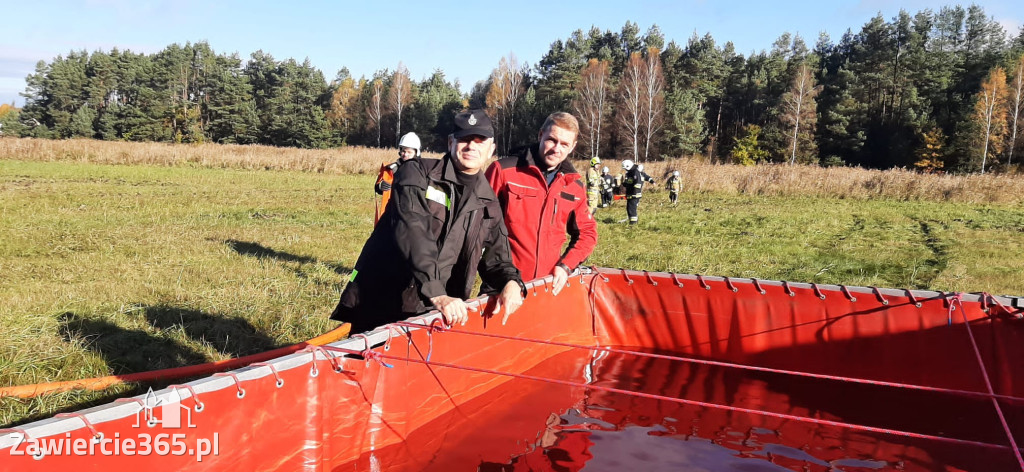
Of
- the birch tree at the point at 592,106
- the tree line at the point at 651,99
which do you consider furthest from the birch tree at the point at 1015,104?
the birch tree at the point at 592,106

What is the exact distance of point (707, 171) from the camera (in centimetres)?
2434

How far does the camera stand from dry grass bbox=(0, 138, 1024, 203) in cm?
2088

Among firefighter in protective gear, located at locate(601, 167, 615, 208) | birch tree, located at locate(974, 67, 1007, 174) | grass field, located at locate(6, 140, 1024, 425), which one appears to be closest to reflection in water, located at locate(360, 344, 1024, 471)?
grass field, located at locate(6, 140, 1024, 425)

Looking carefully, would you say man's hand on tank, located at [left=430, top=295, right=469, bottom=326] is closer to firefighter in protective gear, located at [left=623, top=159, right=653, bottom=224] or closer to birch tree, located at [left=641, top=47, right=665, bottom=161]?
firefighter in protective gear, located at [left=623, top=159, right=653, bottom=224]

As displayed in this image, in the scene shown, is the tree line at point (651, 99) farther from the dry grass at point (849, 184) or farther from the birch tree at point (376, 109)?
the dry grass at point (849, 184)

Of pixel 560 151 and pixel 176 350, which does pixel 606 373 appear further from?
pixel 176 350

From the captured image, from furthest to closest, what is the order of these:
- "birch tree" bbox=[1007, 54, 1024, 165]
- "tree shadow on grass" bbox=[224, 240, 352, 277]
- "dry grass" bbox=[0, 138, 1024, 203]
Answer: "birch tree" bbox=[1007, 54, 1024, 165] < "dry grass" bbox=[0, 138, 1024, 203] < "tree shadow on grass" bbox=[224, 240, 352, 277]

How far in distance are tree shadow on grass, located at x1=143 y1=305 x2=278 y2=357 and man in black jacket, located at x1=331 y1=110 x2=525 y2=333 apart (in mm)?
1791

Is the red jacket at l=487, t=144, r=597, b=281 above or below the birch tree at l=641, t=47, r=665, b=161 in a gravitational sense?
below

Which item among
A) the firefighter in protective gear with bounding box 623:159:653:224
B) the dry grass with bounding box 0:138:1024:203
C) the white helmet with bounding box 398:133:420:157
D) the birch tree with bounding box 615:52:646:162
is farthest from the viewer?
the birch tree with bounding box 615:52:646:162

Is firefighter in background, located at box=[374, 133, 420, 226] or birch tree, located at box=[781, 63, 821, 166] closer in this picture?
firefighter in background, located at box=[374, 133, 420, 226]

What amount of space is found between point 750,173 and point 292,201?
49.0ft

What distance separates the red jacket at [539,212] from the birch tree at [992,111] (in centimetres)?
4713

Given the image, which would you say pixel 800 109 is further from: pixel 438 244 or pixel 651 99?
pixel 438 244
